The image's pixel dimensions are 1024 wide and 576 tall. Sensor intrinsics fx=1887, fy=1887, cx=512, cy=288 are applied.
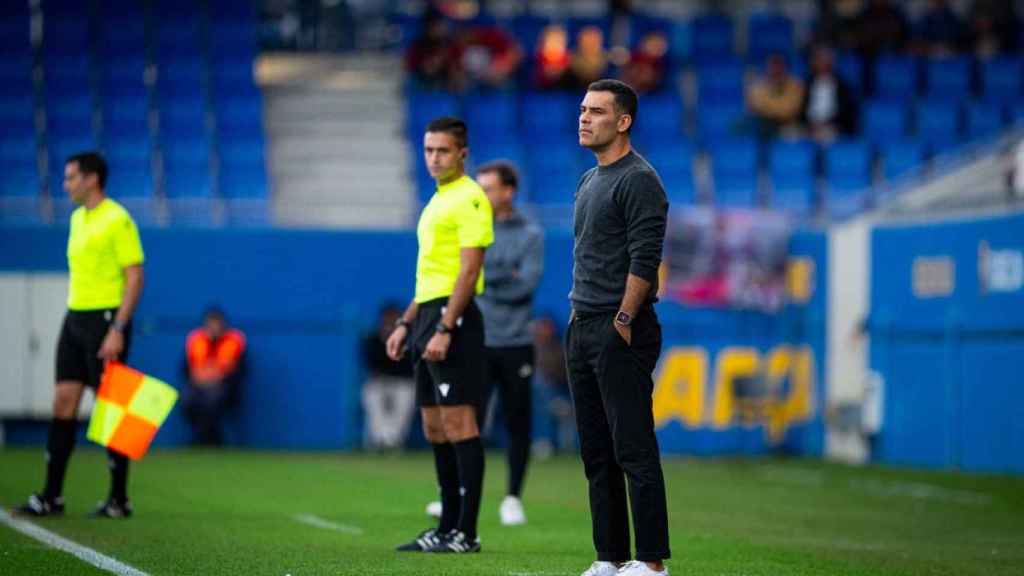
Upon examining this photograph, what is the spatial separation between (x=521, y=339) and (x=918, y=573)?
3.99 metres

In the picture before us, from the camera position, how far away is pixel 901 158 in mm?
24641

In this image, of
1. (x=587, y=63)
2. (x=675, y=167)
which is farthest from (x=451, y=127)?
(x=587, y=63)

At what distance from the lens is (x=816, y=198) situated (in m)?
23.6

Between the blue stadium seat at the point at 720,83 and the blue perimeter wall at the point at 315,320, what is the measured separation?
4.26 meters

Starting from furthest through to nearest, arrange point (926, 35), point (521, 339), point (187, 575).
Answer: point (926, 35) < point (521, 339) < point (187, 575)

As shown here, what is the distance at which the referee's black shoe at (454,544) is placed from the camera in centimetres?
1001

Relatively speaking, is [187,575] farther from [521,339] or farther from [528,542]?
[521,339]

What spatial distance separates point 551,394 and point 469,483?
12.1m

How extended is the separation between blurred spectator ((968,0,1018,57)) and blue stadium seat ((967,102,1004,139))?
1.35m

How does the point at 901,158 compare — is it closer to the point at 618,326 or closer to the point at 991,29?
the point at 991,29

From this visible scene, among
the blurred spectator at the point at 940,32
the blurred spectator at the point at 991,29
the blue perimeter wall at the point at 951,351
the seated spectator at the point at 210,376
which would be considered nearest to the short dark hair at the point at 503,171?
the blue perimeter wall at the point at 951,351

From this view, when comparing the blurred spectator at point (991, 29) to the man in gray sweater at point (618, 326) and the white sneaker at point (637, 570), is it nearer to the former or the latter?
the man in gray sweater at point (618, 326)

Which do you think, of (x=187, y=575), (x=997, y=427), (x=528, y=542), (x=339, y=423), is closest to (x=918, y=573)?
(x=528, y=542)

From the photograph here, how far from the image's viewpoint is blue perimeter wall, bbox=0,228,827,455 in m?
22.1
